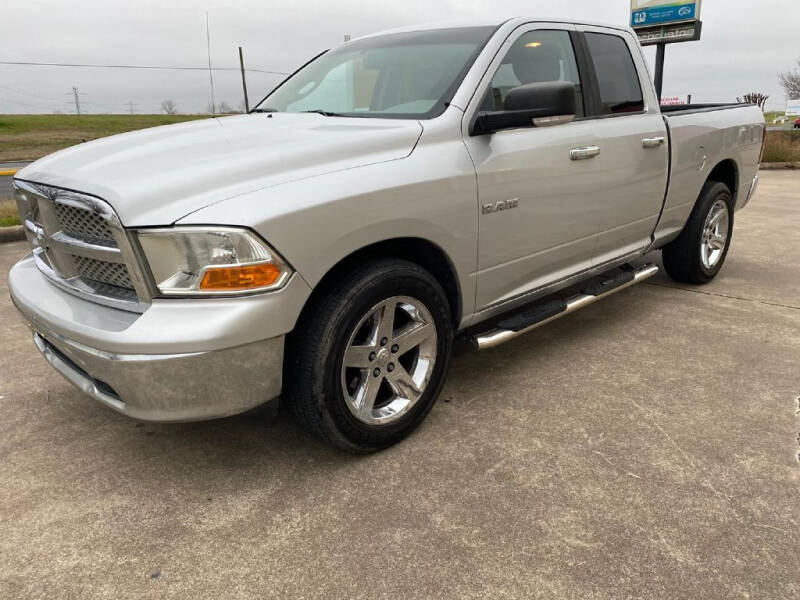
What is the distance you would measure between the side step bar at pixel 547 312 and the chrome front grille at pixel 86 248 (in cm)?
154

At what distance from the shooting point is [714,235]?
5.02m

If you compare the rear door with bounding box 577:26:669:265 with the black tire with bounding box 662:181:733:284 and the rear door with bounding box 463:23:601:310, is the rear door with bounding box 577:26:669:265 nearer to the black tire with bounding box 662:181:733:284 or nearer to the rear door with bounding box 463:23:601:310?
the rear door with bounding box 463:23:601:310

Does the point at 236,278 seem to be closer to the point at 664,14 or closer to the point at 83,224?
the point at 83,224

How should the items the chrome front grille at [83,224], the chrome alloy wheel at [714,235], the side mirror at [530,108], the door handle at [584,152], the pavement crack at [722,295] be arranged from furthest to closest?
1. the chrome alloy wheel at [714,235]
2. the pavement crack at [722,295]
3. the door handle at [584,152]
4. the side mirror at [530,108]
5. the chrome front grille at [83,224]

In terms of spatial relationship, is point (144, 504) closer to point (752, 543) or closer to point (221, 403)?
point (221, 403)

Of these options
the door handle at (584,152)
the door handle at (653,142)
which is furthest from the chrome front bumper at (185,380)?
the door handle at (653,142)

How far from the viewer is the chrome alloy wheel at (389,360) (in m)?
2.51

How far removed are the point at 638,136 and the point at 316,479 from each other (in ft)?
9.03

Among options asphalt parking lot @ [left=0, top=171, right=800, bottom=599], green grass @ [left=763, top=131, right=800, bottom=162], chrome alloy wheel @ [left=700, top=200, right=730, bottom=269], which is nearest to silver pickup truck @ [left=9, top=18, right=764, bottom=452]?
asphalt parking lot @ [left=0, top=171, right=800, bottom=599]

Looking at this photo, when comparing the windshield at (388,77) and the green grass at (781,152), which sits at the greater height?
the windshield at (388,77)

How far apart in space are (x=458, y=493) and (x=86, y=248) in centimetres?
164

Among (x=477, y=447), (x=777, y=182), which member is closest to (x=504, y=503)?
(x=477, y=447)

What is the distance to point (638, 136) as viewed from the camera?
3766mm

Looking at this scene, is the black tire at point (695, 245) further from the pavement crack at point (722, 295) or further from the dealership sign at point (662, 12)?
the dealership sign at point (662, 12)
